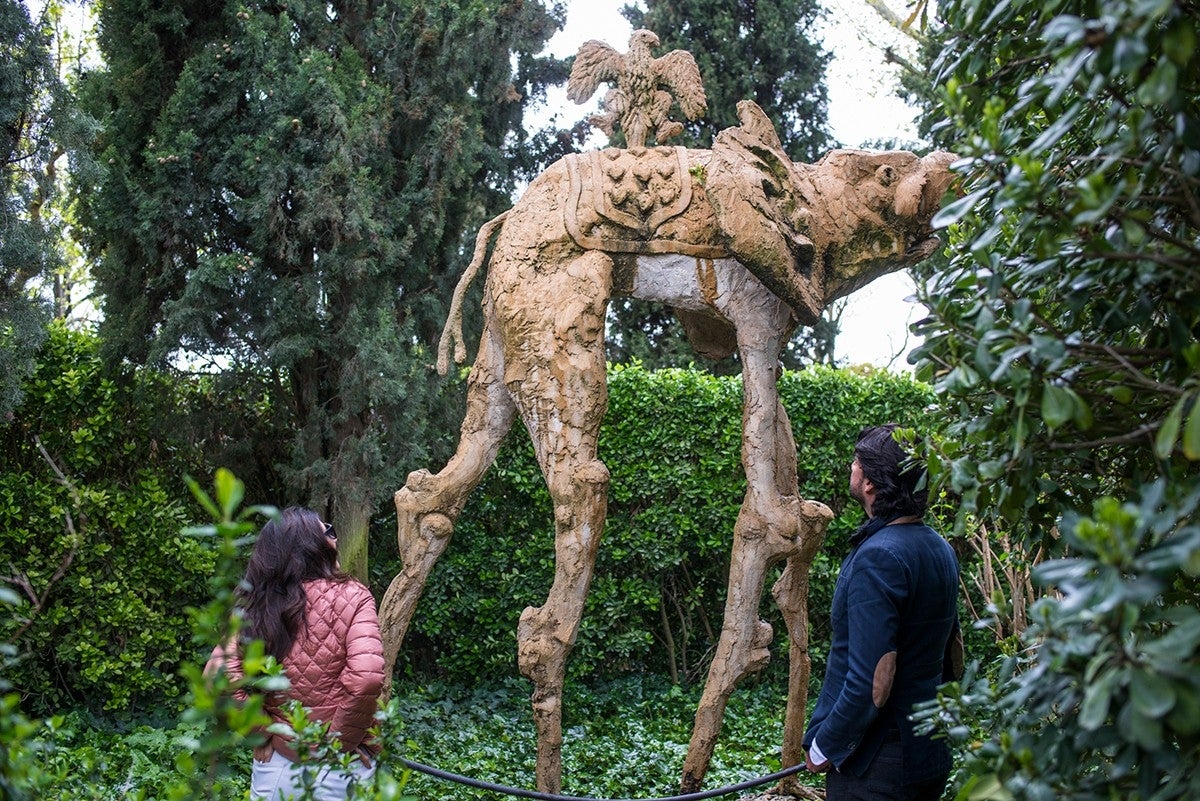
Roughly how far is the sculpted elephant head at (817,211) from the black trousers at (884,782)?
221cm

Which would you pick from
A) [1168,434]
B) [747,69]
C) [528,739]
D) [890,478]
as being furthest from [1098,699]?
[747,69]

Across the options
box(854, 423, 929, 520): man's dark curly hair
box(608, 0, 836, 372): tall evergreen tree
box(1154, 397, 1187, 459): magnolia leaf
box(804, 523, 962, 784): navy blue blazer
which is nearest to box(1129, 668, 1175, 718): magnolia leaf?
box(1154, 397, 1187, 459): magnolia leaf

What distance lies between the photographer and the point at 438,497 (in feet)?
15.9

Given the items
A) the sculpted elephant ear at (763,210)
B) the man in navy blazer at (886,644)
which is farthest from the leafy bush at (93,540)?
the man in navy blazer at (886,644)

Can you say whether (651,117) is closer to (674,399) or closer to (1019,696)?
(674,399)

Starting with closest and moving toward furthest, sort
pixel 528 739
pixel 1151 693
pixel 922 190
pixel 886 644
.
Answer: pixel 1151 693, pixel 886 644, pixel 922 190, pixel 528 739

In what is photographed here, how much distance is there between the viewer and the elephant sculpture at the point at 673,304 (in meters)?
4.56

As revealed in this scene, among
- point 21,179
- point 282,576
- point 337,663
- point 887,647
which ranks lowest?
point 337,663

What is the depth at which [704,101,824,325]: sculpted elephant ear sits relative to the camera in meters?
4.52

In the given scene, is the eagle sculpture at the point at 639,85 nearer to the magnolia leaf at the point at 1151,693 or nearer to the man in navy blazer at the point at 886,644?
the man in navy blazer at the point at 886,644

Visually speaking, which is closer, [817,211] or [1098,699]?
[1098,699]

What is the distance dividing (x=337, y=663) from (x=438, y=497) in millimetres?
1829

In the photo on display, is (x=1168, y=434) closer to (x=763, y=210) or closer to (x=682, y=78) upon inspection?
(x=763, y=210)

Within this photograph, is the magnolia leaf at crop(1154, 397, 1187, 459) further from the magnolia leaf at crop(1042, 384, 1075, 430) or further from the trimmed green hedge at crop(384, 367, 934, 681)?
the trimmed green hedge at crop(384, 367, 934, 681)
